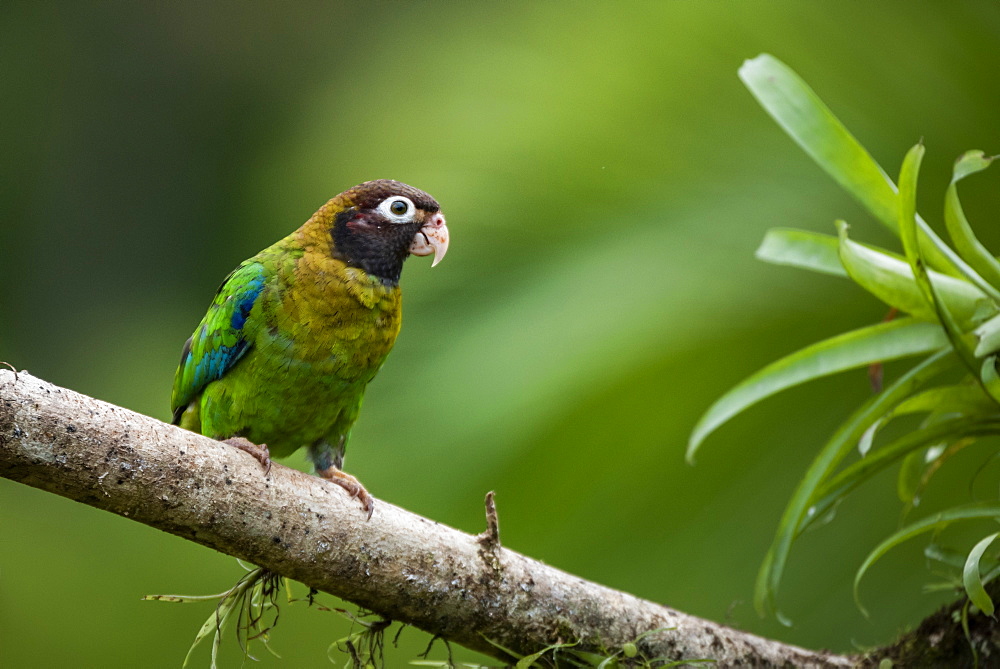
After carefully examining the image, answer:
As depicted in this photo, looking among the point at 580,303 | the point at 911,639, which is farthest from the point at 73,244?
the point at 911,639

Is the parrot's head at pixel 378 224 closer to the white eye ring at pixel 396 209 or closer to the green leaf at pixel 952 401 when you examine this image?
the white eye ring at pixel 396 209

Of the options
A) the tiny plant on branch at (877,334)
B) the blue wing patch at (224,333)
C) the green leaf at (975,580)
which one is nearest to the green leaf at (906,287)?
the tiny plant on branch at (877,334)

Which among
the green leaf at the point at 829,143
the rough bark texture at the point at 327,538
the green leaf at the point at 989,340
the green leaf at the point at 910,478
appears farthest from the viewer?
the green leaf at the point at 910,478

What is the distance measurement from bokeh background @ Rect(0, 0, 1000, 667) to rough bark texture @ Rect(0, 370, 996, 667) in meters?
0.94

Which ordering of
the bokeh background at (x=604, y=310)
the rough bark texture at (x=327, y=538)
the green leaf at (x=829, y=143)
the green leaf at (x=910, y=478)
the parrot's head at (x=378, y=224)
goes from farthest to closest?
the bokeh background at (x=604, y=310) < the parrot's head at (x=378, y=224) < the green leaf at (x=910, y=478) < the green leaf at (x=829, y=143) < the rough bark texture at (x=327, y=538)

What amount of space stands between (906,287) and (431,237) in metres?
1.24

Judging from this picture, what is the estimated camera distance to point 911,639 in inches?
80.7

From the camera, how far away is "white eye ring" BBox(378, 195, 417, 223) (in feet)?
7.84

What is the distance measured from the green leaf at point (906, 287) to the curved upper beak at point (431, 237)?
1.07 m

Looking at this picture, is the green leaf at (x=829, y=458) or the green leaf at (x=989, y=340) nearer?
the green leaf at (x=989, y=340)

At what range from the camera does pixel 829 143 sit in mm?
2078

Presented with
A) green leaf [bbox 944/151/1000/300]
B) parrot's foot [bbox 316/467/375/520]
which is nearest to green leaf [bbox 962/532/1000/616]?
green leaf [bbox 944/151/1000/300]

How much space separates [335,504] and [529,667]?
577mm

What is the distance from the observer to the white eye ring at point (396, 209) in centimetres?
239
